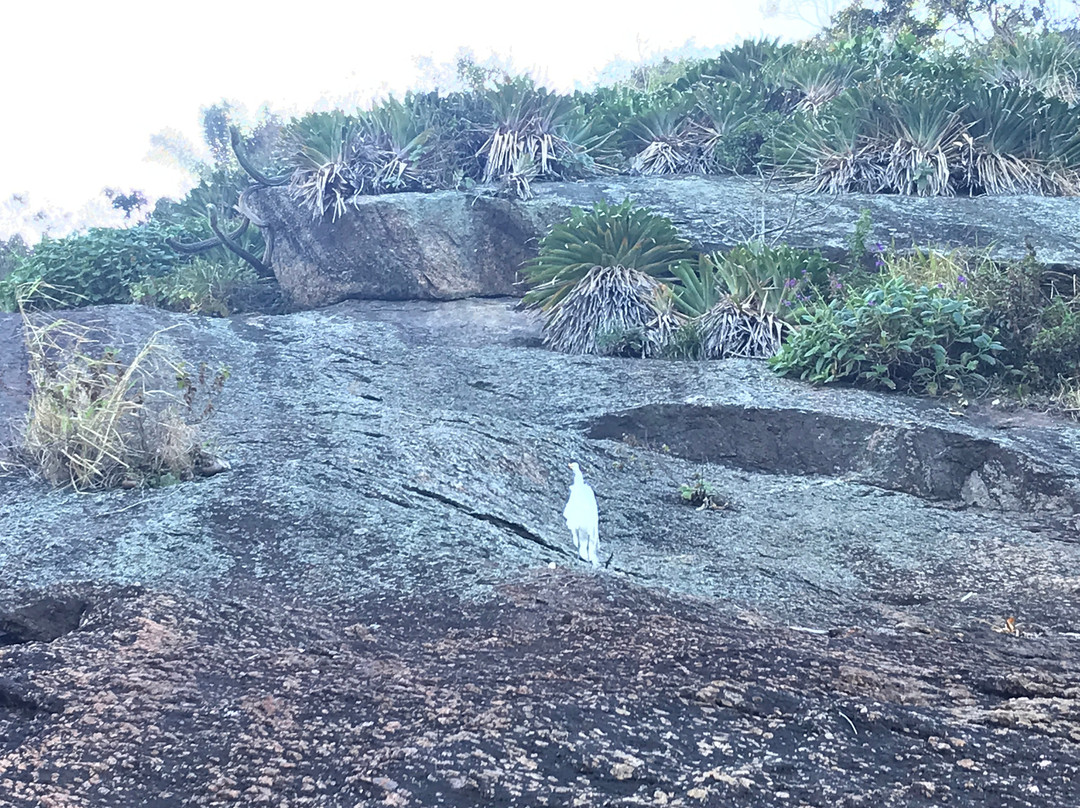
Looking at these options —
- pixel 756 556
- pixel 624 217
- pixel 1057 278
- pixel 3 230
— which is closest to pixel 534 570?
pixel 756 556

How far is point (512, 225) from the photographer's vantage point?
10891 mm

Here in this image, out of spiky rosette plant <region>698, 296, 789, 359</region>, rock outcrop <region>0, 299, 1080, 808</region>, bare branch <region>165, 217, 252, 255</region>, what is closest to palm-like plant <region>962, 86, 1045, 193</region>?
spiky rosette plant <region>698, 296, 789, 359</region>

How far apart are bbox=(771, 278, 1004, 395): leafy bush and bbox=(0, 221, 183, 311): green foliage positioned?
7.22 metres

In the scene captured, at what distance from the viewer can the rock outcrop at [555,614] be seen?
105 inches

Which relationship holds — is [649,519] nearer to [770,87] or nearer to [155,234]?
[155,234]

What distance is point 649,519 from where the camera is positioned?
221 inches

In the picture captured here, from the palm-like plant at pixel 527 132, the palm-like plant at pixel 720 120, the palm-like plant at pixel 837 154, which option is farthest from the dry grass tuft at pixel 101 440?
the palm-like plant at pixel 720 120

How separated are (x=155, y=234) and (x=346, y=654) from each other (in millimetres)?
9641

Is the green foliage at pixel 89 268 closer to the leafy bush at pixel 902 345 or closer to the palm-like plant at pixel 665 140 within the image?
the palm-like plant at pixel 665 140

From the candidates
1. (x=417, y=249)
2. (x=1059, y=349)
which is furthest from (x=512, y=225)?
(x=1059, y=349)

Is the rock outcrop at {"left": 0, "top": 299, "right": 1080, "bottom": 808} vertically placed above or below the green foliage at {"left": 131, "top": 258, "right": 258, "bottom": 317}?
below

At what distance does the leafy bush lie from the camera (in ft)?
24.2

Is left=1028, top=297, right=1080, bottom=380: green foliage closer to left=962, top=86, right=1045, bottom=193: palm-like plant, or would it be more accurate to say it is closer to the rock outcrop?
the rock outcrop

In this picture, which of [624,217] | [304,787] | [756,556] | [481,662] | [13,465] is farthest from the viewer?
[624,217]
